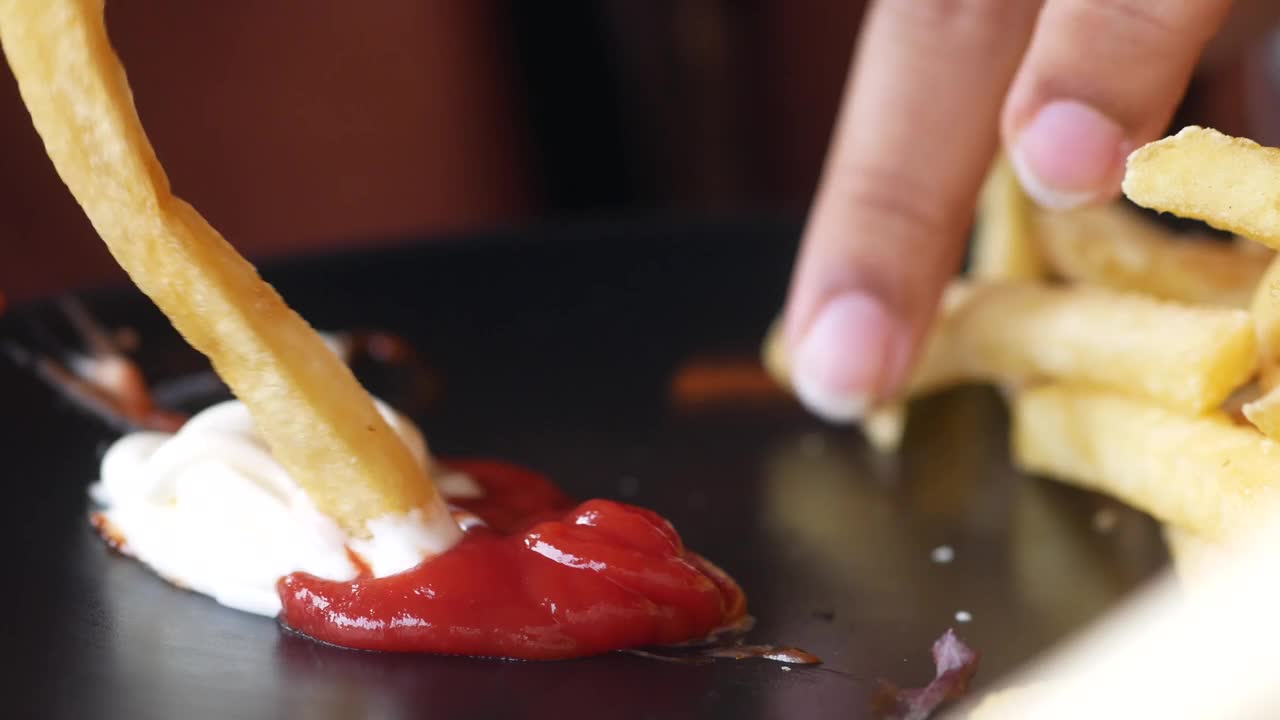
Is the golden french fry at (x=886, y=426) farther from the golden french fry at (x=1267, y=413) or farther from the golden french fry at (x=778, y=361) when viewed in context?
the golden french fry at (x=1267, y=413)

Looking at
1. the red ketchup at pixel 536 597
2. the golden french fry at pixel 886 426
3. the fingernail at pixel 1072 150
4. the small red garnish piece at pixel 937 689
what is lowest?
the golden french fry at pixel 886 426

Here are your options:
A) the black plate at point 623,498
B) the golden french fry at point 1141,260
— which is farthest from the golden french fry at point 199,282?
the golden french fry at point 1141,260

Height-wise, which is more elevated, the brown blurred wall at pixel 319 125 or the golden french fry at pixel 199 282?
the golden french fry at pixel 199 282

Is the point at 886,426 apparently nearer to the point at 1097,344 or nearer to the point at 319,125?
the point at 1097,344

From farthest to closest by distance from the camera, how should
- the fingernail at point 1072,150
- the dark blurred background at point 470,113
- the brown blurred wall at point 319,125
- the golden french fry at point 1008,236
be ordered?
the dark blurred background at point 470,113 → the brown blurred wall at point 319,125 → the golden french fry at point 1008,236 → the fingernail at point 1072,150

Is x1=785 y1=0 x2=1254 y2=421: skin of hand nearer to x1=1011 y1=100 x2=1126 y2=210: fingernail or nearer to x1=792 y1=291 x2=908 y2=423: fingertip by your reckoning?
x1=792 y1=291 x2=908 y2=423: fingertip

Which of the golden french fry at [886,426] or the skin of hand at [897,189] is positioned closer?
the skin of hand at [897,189]

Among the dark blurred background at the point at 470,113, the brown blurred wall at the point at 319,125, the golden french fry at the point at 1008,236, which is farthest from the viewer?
the dark blurred background at the point at 470,113

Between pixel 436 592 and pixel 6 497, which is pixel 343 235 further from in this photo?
pixel 436 592
